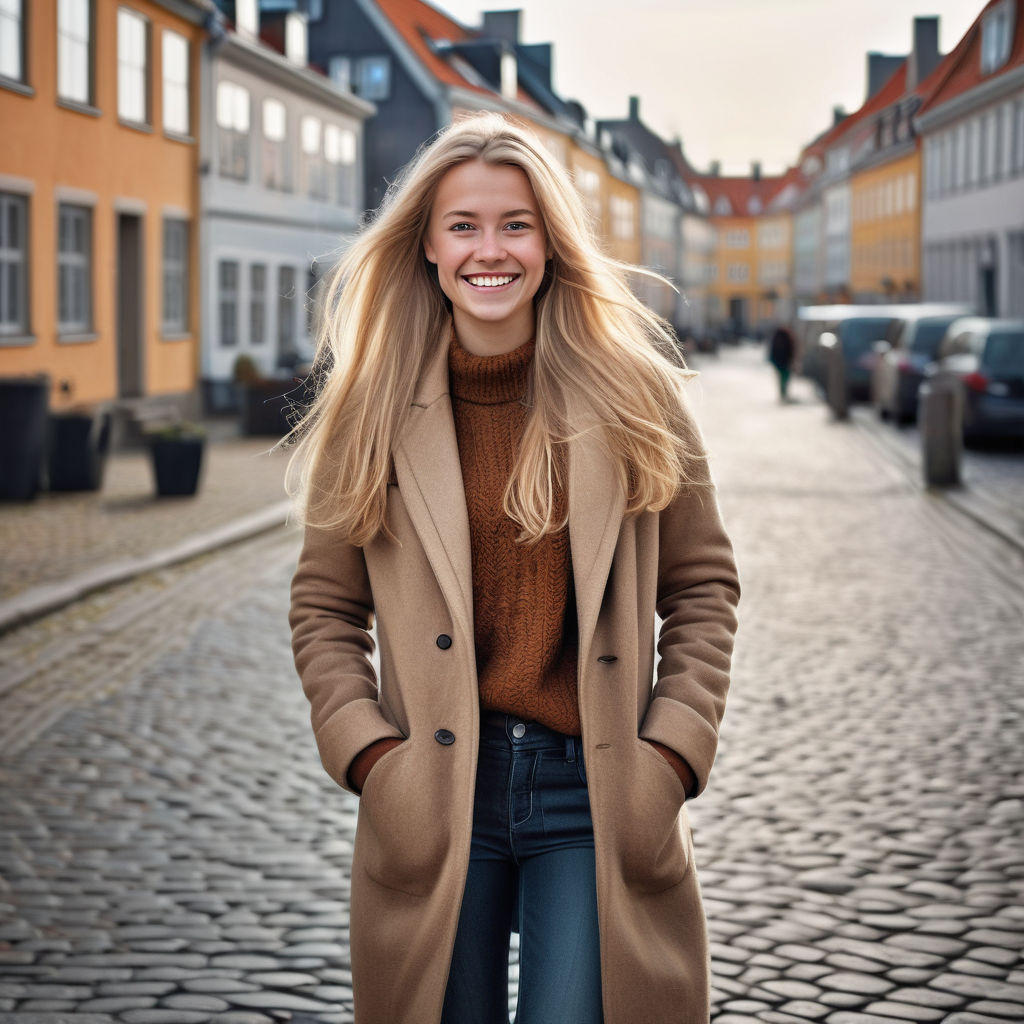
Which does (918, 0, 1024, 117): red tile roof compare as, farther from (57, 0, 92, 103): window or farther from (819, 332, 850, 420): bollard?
(57, 0, 92, 103): window

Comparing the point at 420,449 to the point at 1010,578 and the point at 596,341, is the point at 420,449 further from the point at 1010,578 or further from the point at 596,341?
the point at 1010,578

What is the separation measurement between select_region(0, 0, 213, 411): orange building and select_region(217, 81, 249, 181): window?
1.51 m

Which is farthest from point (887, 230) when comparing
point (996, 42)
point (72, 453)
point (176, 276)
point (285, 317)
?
point (72, 453)

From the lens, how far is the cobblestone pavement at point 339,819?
4.13 meters

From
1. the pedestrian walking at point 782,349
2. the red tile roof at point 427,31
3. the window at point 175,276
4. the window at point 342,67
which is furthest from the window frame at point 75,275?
the window at point 342,67

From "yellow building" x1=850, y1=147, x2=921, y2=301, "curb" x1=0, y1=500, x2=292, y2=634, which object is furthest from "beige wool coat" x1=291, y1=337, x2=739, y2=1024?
"yellow building" x1=850, y1=147, x2=921, y2=301

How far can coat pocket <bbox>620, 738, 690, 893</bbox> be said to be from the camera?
2496 millimetres

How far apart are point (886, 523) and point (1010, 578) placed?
334cm

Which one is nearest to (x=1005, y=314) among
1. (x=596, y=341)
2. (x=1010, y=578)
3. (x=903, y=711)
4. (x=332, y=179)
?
(x=332, y=179)

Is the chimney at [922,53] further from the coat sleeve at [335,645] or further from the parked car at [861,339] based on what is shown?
the coat sleeve at [335,645]

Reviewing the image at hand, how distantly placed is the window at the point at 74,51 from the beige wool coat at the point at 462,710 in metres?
20.7

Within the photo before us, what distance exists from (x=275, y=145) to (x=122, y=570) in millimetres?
22910

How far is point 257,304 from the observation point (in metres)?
32.2

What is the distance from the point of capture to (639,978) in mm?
2508
